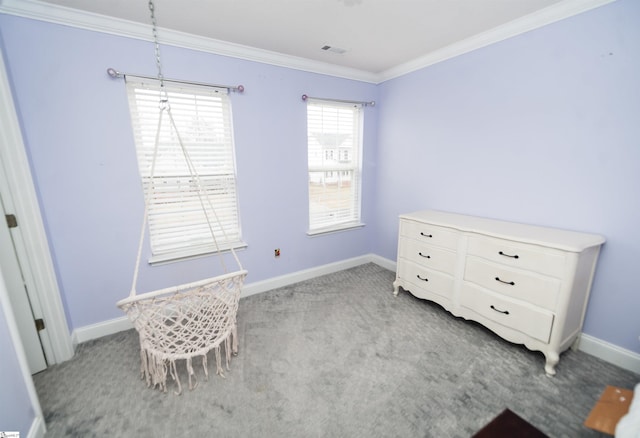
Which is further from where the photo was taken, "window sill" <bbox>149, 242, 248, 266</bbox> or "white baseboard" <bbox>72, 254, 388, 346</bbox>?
"window sill" <bbox>149, 242, 248, 266</bbox>

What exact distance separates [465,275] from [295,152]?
2.01m

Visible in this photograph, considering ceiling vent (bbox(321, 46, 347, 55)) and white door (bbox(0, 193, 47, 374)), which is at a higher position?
ceiling vent (bbox(321, 46, 347, 55))

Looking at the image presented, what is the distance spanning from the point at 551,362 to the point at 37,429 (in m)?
3.01

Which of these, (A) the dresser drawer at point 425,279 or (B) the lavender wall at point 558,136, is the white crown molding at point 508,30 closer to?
(B) the lavender wall at point 558,136

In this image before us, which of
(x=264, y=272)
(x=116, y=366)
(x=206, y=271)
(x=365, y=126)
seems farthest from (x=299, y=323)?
(x=365, y=126)

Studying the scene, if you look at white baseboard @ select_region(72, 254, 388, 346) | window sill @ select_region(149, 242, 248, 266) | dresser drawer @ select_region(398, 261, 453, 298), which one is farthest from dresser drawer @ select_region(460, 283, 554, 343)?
window sill @ select_region(149, 242, 248, 266)

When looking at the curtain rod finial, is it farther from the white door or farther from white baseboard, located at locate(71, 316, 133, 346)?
white baseboard, located at locate(71, 316, 133, 346)

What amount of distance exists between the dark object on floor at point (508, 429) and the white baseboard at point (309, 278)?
57.2 inches

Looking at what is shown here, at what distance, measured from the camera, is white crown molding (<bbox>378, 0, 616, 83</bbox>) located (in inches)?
69.4

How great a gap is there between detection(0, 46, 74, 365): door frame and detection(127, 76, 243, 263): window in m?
0.64

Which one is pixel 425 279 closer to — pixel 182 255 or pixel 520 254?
pixel 520 254

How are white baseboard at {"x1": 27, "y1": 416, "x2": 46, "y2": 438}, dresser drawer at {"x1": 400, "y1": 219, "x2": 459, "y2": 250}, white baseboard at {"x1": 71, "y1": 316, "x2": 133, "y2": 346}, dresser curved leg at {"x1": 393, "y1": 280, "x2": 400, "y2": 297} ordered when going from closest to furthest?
white baseboard at {"x1": 27, "y1": 416, "x2": 46, "y2": 438} < white baseboard at {"x1": 71, "y1": 316, "x2": 133, "y2": 346} < dresser drawer at {"x1": 400, "y1": 219, "x2": 459, "y2": 250} < dresser curved leg at {"x1": 393, "y1": 280, "x2": 400, "y2": 297}

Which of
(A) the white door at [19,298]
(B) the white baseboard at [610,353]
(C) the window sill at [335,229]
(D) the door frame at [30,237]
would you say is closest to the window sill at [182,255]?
(D) the door frame at [30,237]

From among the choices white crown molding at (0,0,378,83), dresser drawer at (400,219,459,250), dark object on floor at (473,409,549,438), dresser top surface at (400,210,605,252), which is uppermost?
white crown molding at (0,0,378,83)
